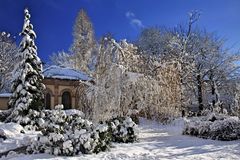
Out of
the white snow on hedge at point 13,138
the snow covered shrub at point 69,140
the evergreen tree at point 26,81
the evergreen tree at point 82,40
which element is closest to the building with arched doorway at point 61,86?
the evergreen tree at point 82,40

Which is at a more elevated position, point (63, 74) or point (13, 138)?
point (63, 74)

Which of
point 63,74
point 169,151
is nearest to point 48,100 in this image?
point 63,74

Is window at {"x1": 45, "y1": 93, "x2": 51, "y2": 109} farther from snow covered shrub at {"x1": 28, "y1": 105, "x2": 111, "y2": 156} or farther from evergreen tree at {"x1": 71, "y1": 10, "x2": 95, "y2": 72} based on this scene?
snow covered shrub at {"x1": 28, "y1": 105, "x2": 111, "y2": 156}

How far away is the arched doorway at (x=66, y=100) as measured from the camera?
3134 centimetres

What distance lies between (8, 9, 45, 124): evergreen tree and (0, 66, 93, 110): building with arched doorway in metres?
11.1

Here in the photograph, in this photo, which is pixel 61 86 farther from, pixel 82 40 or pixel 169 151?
pixel 169 151

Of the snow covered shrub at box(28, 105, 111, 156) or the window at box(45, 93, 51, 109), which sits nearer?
the snow covered shrub at box(28, 105, 111, 156)

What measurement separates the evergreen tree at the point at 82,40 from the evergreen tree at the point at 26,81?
75.7ft

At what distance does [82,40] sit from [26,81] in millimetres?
27848

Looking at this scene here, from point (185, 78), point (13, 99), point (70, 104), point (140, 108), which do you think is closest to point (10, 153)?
point (13, 99)

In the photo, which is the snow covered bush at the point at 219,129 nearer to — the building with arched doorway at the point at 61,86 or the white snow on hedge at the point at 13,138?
the white snow on hedge at the point at 13,138

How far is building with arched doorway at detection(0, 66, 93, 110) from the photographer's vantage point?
99.6 ft

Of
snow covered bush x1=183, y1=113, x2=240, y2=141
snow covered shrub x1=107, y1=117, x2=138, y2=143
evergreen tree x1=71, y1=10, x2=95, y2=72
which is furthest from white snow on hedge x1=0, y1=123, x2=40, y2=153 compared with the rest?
evergreen tree x1=71, y1=10, x2=95, y2=72

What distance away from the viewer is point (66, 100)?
31484 millimetres
